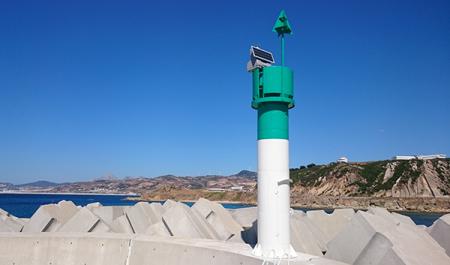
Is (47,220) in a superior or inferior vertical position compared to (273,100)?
inferior

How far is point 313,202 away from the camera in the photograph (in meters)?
92.2

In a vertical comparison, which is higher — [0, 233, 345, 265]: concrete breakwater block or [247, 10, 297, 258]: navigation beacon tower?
[247, 10, 297, 258]: navigation beacon tower

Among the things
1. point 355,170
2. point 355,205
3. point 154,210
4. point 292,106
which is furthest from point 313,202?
point 292,106

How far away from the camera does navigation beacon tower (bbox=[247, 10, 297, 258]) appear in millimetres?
10047

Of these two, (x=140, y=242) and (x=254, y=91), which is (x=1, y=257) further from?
(x=254, y=91)

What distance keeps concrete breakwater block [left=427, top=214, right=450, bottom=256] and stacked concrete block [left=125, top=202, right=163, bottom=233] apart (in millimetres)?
9348

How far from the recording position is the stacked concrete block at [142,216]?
15.8 m

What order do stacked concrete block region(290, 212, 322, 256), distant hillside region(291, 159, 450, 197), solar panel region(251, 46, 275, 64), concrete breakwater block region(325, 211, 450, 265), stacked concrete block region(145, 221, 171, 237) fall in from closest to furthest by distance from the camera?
concrete breakwater block region(325, 211, 450, 265) < solar panel region(251, 46, 275, 64) < stacked concrete block region(290, 212, 322, 256) < stacked concrete block region(145, 221, 171, 237) < distant hillside region(291, 159, 450, 197)

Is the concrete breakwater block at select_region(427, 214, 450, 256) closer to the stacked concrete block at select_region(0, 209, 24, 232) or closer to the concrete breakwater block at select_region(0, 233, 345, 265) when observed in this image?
the concrete breakwater block at select_region(0, 233, 345, 265)

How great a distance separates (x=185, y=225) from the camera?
14164mm

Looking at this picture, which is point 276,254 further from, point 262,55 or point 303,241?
point 262,55

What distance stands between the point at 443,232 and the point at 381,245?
5.03m

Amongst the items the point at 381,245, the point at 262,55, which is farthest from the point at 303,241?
the point at 262,55

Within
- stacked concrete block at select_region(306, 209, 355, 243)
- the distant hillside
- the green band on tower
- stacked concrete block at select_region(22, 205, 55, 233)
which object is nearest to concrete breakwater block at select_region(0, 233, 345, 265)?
stacked concrete block at select_region(22, 205, 55, 233)
